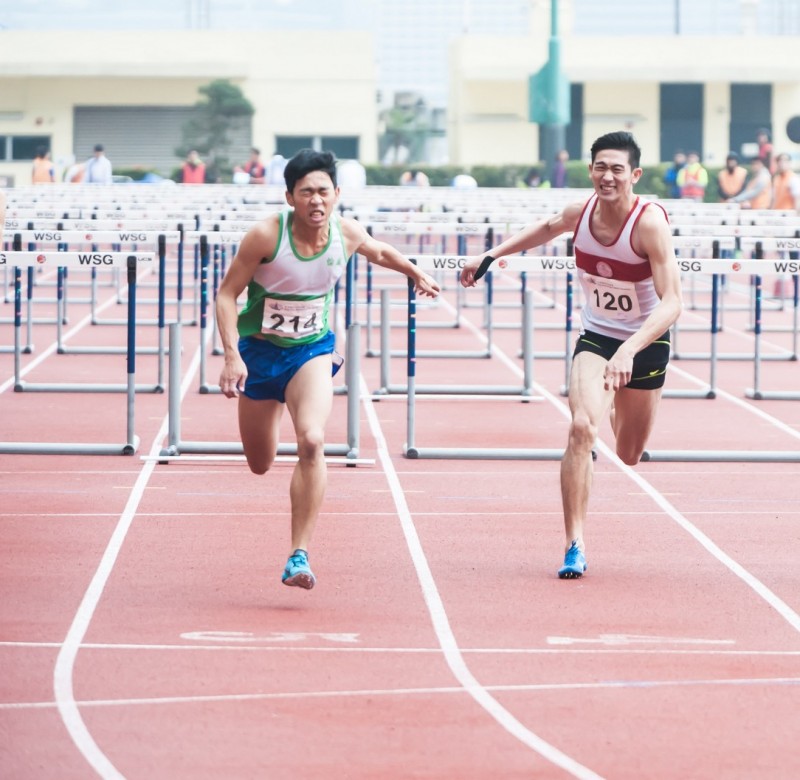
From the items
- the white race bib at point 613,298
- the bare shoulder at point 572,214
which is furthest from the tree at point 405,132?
the white race bib at point 613,298

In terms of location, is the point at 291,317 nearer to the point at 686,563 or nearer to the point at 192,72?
the point at 686,563

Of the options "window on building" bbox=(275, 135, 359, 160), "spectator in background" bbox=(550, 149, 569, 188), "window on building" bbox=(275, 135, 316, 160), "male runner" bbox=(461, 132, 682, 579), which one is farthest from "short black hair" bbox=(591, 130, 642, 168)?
"window on building" bbox=(275, 135, 316, 160)

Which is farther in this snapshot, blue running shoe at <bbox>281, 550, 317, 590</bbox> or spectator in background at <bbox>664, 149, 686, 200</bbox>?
spectator in background at <bbox>664, 149, 686, 200</bbox>

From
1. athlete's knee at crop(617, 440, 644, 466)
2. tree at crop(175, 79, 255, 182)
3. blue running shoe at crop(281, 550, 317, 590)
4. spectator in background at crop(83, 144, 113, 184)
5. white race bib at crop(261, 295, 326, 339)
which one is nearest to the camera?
blue running shoe at crop(281, 550, 317, 590)

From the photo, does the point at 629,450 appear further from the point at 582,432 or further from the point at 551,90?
the point at 551,90

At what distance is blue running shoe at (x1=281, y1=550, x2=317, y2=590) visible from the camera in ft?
22.7

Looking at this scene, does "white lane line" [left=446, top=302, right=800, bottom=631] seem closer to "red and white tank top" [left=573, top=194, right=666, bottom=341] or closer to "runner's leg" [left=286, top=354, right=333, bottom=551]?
"red and white tank top" [left=573, top=194, right=666, bottom=341]

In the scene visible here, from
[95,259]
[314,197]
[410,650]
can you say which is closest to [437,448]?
[95,259]

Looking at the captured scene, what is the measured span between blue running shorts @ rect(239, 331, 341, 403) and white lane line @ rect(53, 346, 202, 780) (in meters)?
0.96

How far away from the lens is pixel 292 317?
732 cm

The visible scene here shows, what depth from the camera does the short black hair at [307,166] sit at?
280 inches

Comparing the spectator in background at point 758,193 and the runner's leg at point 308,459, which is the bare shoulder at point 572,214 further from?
the spectator in background at point 758,193

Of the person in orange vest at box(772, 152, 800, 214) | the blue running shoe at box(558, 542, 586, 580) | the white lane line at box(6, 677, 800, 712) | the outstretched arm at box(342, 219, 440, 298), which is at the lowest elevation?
the white lane line at box(6, 677, 800, 712)

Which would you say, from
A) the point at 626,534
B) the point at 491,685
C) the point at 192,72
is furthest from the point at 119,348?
the point at 192,72
